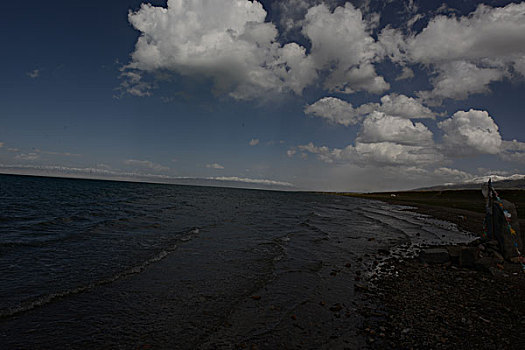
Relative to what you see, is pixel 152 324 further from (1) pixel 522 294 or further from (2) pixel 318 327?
(1) pixel 522 294

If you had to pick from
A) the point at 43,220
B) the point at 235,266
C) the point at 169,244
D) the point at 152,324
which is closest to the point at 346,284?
the point at 235,266

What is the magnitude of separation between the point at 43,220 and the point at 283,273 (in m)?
25.6

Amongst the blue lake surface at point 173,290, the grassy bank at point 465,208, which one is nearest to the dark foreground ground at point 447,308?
the blue lake surface at point 173,290

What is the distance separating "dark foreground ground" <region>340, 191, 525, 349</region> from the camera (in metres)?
7.36

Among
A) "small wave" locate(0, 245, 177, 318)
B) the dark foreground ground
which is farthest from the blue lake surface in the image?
the dark foreground ground

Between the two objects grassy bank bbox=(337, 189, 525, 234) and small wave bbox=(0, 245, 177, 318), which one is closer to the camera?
small wave bbox=(0, 245, 177, 318)

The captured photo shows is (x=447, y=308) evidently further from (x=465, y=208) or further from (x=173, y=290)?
(x=465, y=208)

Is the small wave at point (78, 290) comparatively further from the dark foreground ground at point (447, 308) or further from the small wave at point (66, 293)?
the dark foreground ground at point (447, 308)

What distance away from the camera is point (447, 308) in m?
9.34

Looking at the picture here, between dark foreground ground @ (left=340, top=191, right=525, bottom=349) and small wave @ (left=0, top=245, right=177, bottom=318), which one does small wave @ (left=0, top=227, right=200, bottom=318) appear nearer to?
small wave @ (left=0, top=245, right=177, bottom=318)

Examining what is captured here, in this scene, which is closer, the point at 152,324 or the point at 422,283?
the point at 152,324

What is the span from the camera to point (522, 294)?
10.6 meters

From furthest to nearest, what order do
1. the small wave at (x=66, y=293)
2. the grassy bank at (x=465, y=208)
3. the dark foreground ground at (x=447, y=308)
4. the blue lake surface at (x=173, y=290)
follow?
the grassy bank at (x=465, y=208)
the small wave at (x=66, y=293)
the blue lake surface at (x=173, y=290)
the dark foreground ground at (x=447, y=308)

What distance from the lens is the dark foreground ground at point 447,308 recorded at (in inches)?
290
